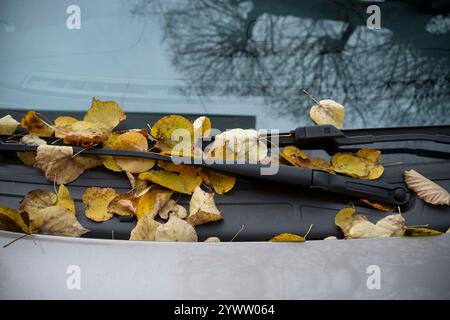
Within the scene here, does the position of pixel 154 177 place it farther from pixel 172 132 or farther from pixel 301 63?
pixel 301 63

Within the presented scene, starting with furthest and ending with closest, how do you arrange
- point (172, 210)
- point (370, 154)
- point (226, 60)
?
point (226, 60)
point (370, 154)
point (172, 210)

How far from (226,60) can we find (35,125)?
74cm

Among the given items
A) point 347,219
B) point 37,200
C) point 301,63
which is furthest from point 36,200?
point 301,63

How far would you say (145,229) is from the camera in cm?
169

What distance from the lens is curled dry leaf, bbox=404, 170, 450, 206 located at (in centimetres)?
178

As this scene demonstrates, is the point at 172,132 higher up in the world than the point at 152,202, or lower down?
higher up

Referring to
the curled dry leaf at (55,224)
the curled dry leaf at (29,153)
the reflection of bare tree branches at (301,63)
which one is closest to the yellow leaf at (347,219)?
the reflection of bare tree branches at (301,63)

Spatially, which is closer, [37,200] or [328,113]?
[37,200]

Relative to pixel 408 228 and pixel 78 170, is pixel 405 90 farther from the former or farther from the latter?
pixel 78 170

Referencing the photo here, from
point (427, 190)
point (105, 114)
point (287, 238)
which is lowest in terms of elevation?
point (287, 238)

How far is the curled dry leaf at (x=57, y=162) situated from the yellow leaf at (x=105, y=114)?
17 cm

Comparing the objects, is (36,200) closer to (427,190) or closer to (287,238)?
(287,238)

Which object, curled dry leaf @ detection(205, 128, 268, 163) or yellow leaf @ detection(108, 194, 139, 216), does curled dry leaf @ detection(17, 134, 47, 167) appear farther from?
curled dry leaf @ detection(205, 128, 268, 163)

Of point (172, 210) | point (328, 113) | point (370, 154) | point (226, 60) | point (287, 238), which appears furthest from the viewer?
point (226, 60)
